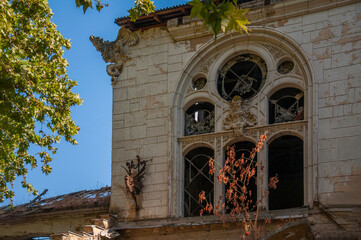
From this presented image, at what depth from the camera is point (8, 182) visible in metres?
22.3

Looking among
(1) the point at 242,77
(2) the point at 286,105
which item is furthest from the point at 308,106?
(1) the point at 242,77

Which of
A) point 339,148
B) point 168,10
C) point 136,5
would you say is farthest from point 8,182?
point 339,148

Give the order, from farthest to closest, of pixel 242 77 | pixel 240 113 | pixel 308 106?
pixel 242 77, pixel 240 113, pixel 308 106

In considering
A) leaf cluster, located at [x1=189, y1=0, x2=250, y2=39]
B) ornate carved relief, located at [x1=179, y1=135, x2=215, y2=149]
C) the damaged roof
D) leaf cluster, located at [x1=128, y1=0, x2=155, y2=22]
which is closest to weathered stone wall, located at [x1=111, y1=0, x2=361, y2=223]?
ornate carved relief, located at [x1=179, y1=135, x2=215, y2=149]

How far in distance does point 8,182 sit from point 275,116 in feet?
27.7

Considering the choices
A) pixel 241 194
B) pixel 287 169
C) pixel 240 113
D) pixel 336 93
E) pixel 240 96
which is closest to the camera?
pixel 241 194

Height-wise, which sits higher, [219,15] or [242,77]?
[242,77]

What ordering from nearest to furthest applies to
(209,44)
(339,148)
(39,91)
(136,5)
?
(136,5)
(339,148)
(39,91)
(209,44)

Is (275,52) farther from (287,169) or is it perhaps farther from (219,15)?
(219,15)

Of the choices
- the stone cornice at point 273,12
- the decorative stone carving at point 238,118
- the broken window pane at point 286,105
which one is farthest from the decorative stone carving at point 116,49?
the broken window pane at point 286,105

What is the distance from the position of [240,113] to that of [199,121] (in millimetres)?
1788

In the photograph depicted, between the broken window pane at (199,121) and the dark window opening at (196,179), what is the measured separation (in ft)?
1.88

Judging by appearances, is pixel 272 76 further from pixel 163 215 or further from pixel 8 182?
pixel 8 182

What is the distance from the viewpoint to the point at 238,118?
67.8ft
